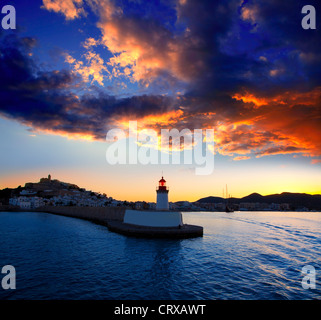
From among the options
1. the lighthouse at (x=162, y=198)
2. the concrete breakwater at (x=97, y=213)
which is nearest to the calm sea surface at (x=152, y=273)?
the lighthouse at (x=162, y=198)

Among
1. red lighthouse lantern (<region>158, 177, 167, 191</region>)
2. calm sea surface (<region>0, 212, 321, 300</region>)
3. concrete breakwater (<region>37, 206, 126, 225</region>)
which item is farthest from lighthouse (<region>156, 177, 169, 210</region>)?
concrete breakwater (<region>37, 206, 126, 225</region>)

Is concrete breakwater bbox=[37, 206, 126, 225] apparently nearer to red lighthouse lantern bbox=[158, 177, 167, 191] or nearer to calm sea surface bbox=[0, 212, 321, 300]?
red lighthouse lantern bbox=[158, 177, 167, 191]

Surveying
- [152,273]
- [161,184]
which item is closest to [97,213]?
[161,184]

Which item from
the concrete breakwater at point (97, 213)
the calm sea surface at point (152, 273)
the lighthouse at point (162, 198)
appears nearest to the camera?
the calm sea surface at point (152, 273)

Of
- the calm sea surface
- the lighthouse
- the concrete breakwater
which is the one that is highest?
the lighthouse

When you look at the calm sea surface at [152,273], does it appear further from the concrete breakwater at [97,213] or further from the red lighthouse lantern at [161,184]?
the concrete breakwater at [97,213]

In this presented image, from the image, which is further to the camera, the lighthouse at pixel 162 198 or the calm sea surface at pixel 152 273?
the lighthouse at pixel 162 198

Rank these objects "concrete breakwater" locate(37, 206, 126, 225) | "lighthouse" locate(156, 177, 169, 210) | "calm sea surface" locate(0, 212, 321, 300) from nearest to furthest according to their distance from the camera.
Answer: "calm sea surface" locate(0, 212, 321, 300)
"lighthouse" locate(156, 177, 169, 210)
"concrete breakwater" locate(37, 206, 126, 225)

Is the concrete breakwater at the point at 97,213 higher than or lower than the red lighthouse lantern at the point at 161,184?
lower

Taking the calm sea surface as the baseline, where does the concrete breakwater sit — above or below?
below

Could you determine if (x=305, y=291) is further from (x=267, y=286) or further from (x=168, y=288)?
(x=168, y=288)
